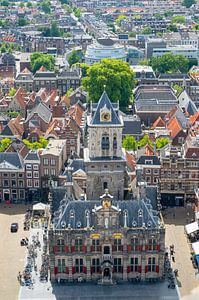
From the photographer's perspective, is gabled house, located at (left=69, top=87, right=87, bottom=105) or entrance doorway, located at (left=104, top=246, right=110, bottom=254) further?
gabled house, located at (left=69, top=87, right=87, bottom=105)

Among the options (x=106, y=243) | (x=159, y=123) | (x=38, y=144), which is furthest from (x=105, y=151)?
(x=159, y=123)

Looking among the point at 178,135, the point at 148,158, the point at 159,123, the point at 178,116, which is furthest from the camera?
the point at 159,123

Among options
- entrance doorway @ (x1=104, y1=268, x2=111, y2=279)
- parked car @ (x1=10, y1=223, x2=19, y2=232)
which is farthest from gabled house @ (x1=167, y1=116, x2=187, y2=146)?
entrance doorway @ (x1=104, y1=268, x2=111, y2=279)

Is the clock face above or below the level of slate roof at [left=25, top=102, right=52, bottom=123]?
above

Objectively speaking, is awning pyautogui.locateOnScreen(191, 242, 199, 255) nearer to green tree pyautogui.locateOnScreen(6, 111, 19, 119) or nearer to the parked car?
the parked car

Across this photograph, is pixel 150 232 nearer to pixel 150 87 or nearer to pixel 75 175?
pixel 75 175

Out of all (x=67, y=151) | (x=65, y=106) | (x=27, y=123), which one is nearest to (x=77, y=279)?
(x=67, y=151)

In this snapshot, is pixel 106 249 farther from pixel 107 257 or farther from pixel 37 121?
pixel 37 121
